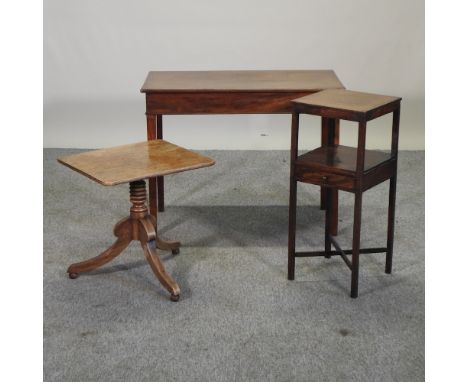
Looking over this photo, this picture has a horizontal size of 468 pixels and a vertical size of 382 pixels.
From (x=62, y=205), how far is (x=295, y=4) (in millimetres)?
2154

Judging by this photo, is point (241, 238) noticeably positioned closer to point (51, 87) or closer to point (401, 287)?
point (401, 287)

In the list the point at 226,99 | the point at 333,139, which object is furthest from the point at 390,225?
the point at 226,99

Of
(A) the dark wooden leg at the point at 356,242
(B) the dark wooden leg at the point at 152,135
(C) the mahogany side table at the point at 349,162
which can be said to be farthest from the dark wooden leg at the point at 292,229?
(B) the dark wooden leg at the point at 152,135

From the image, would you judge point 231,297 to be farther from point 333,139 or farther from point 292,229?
point 333,139

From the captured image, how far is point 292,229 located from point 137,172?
0.75 meters

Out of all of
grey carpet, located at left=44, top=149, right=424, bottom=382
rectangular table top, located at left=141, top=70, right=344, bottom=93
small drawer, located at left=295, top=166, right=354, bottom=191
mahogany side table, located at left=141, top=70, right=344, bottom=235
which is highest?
rectangular table top, located at left=141, top=70, right=344, bottom=93

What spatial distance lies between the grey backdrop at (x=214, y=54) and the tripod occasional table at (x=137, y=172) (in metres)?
2.06

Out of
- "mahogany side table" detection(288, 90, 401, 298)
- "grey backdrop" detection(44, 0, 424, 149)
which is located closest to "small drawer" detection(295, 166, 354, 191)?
"mahogany side table" detection(288, 90, 401, 298)

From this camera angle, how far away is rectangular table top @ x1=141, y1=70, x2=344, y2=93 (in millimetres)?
3984

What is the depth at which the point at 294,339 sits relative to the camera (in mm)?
3184

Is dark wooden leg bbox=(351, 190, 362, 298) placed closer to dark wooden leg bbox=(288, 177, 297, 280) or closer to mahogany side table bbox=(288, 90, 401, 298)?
mahogany side table bbox=(288, 90, 401, 298)

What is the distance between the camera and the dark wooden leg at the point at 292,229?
3.58 meters

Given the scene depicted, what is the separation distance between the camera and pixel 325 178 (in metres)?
3.47

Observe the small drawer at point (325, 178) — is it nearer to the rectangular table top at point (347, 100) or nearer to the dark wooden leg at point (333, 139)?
the rectangular table top at point (347, 100)
